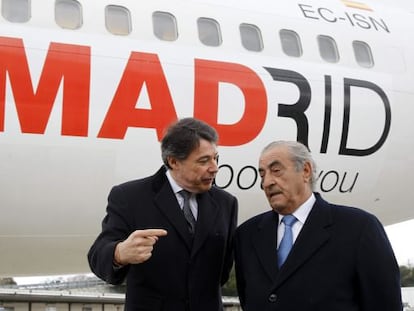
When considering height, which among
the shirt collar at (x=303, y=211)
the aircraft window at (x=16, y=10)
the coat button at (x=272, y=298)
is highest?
the aircraft window at (x=16, y=10)

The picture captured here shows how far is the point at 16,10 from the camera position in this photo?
5.96m

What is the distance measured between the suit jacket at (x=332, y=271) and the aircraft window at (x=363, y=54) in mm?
5161

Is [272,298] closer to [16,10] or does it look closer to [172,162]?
[172,162]

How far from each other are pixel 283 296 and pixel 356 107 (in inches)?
192

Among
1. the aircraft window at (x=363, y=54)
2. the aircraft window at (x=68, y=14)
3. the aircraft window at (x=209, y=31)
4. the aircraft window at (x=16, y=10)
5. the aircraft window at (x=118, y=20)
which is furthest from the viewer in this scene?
the aircraft window at (x=363, y=54)

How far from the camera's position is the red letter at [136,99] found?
596 cm

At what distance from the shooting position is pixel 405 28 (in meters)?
8.27

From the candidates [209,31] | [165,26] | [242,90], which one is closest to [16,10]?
[165,26]

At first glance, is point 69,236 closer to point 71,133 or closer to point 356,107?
point 71,133

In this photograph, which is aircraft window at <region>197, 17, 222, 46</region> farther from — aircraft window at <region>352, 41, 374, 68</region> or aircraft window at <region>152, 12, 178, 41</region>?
aircraft window at <region>352, 41, 374, 68</region>

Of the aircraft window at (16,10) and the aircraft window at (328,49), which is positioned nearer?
the aircraft window at (16,10)

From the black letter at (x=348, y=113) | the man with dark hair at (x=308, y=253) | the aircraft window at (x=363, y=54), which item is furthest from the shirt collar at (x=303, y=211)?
the aircraft window at (x=363, y=54)

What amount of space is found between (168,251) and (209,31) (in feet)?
14.0

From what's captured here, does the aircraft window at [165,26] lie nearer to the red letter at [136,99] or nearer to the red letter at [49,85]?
the red letter at [136,99]
